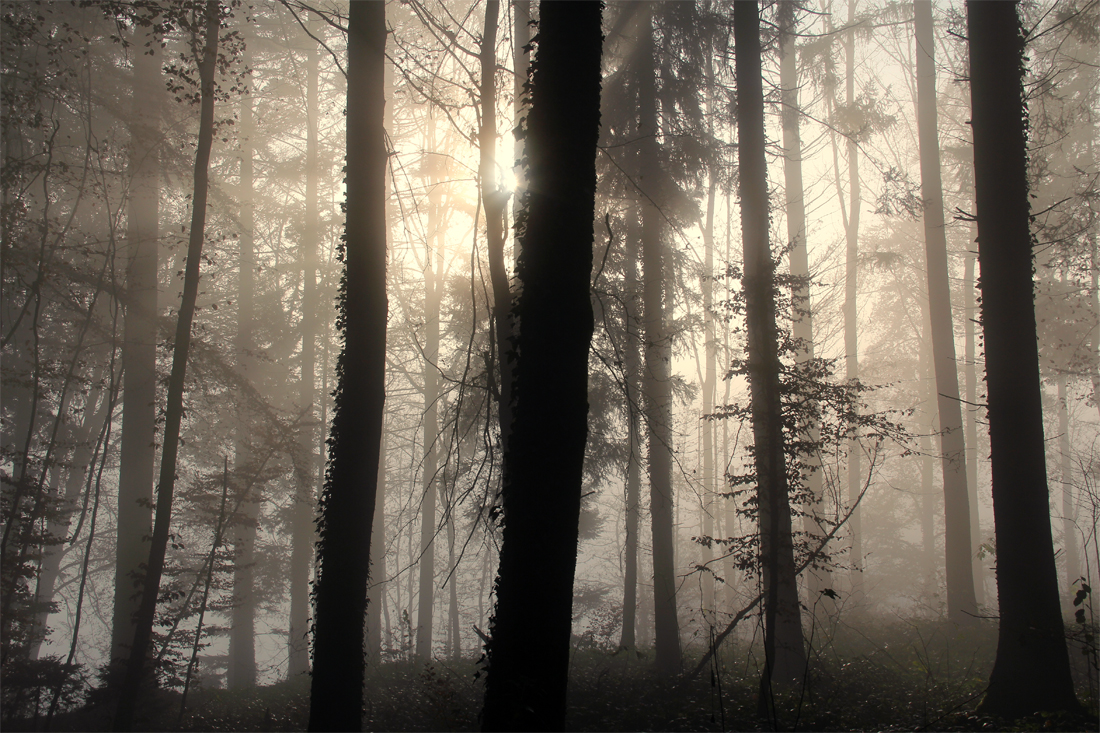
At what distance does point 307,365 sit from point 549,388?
621 inches

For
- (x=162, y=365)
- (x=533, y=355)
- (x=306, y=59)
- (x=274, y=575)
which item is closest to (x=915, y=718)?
(x=533, y=355)

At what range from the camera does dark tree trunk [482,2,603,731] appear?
10.4 ft

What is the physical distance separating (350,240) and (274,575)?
16.8 meters

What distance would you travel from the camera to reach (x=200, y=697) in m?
10.1

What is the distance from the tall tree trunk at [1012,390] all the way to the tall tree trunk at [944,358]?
4.03 metres

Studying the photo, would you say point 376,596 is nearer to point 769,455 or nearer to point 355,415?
point 355,415

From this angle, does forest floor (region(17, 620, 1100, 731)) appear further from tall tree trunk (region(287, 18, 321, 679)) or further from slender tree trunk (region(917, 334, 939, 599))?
slender tree trunk (region(917, 334, 939, 599))

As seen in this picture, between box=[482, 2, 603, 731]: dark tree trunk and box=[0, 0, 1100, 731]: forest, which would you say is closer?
box=[482, 2, 603, 731]: dark tree trunk

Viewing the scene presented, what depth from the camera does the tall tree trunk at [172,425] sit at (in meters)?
7.78

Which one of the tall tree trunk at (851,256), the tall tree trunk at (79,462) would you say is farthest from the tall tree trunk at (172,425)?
the tall tree trunk at (851,256)

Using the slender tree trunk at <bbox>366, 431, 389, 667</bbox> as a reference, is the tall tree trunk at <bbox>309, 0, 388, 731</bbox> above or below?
above

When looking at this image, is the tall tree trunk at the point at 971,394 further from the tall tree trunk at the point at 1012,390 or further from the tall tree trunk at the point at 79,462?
the tall tree trunk at the point at 79,462

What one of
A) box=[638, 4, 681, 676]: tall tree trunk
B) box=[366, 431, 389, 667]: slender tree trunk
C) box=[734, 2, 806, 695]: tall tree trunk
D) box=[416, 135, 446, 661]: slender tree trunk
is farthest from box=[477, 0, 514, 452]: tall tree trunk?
box=[416, 135, 446, 661]: slender tree trunk

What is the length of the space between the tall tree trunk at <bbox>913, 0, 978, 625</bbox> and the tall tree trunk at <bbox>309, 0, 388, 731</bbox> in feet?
31.0
